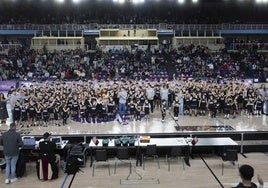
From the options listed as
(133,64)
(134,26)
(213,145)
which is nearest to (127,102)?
(213,145)

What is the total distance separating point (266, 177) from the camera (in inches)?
507

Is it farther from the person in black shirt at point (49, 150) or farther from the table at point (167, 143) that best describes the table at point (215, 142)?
the person in black shirt at point (49, 150)

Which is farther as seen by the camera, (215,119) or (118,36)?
(118,36)

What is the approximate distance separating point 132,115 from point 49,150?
30.1 feet

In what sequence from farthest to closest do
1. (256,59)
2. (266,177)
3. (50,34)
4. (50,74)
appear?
(50,34), (256,59), (50,74), (266,177)

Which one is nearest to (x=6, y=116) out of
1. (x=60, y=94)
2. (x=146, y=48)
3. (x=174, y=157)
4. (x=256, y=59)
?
(x=60, y=94)

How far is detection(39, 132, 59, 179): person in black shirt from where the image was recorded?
12.6 metres

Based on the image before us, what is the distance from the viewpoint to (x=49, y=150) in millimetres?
12641

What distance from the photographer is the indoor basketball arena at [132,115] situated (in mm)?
13078

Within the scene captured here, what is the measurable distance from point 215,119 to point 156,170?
809 cm

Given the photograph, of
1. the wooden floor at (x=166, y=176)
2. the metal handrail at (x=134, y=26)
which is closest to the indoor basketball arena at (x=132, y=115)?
the wooden floor at (x=166, y=176)

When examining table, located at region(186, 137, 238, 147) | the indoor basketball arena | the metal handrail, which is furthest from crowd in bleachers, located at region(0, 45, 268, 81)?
table, located at region(186, 137, 238, 147)

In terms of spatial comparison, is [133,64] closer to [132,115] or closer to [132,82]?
[132,82]

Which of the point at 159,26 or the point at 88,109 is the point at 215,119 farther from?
the point at 159,26
